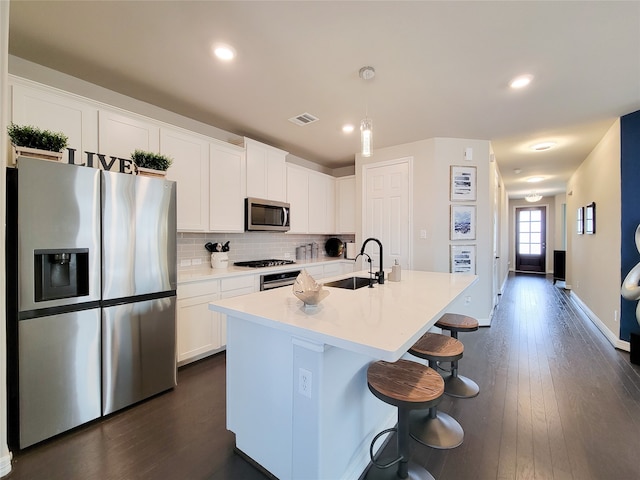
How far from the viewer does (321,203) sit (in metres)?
4.83

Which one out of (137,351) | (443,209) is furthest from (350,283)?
(443,209)

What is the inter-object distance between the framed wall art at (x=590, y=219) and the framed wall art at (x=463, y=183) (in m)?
1.83

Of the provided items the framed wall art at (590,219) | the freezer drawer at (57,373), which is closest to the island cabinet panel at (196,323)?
the freezer drawer at (57,373)

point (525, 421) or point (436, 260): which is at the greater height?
point (436, 260)

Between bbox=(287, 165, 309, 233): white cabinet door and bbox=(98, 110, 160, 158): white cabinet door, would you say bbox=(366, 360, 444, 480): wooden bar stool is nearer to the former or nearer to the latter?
bbox=(98, 110, 160, 158): white cabinet door

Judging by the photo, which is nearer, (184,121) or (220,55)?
(220,55)

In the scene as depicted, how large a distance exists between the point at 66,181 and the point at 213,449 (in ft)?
6.22

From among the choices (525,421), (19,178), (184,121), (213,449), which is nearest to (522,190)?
(525,421)

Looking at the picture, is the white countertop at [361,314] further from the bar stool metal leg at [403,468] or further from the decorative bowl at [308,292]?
the bar stool metal leg at [403,468]

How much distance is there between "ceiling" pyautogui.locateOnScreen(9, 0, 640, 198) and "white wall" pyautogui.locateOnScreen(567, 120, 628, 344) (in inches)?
21.4

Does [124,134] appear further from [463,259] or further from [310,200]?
[463,259]

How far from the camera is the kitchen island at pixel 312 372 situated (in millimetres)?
1202

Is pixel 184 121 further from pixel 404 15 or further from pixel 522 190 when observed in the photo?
pixel 522 190

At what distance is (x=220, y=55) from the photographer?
211 cm
